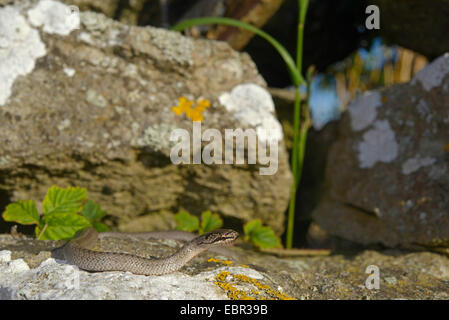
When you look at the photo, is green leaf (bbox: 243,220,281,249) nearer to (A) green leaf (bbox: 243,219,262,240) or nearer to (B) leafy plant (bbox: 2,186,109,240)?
(A) green leaf (bbox: 243,219,262,240)

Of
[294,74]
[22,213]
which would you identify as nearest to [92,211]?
[22,213]

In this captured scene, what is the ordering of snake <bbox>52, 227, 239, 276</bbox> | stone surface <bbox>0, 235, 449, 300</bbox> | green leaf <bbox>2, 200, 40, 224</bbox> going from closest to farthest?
1. stone surface <bbox>0, 235, 449, 300</bbox>
2. snake <bbox>52, 227, 239, 276</bbox>
3. green leaf <bbox>2, 200, 40, 224</bbox>

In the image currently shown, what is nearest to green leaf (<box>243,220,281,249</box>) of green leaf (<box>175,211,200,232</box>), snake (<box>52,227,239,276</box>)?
green leaf (<box>175,211,200,232</box>)

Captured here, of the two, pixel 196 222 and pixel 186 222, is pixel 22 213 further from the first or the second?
pixel 196 222

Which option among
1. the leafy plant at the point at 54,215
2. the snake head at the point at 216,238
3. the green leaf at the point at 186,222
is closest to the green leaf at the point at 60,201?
the leafy plant at the point at 54,215

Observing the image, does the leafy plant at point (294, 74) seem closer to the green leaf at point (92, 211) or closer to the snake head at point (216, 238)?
the snake head at point (216, 238)
